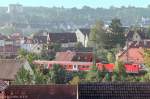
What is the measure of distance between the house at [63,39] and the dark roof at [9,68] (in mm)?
30344

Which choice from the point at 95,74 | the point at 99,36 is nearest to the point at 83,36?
the point at 99,36

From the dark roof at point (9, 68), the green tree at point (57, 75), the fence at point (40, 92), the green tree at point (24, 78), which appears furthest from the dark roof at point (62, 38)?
the fence at point (40, 92)

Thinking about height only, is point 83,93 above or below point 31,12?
below

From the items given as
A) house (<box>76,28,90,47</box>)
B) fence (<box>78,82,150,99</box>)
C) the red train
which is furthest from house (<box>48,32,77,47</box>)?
fence (<box>78,82,150,99</box>)

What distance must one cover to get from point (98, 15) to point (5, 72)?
512 ft

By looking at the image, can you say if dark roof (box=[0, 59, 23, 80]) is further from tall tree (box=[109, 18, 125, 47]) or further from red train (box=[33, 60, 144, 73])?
tall tree (box=[109, 18, 125, 47])

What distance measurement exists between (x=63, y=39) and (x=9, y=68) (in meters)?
33.7

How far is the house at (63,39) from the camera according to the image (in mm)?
63156

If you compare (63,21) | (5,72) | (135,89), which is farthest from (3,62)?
(63,21)

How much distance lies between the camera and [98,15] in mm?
186000

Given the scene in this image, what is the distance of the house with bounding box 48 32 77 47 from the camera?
63.2 m

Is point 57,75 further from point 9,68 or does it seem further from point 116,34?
point 116,34

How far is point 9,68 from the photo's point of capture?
1230 inches

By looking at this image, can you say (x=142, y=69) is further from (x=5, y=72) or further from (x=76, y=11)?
(x=76, y=11)
